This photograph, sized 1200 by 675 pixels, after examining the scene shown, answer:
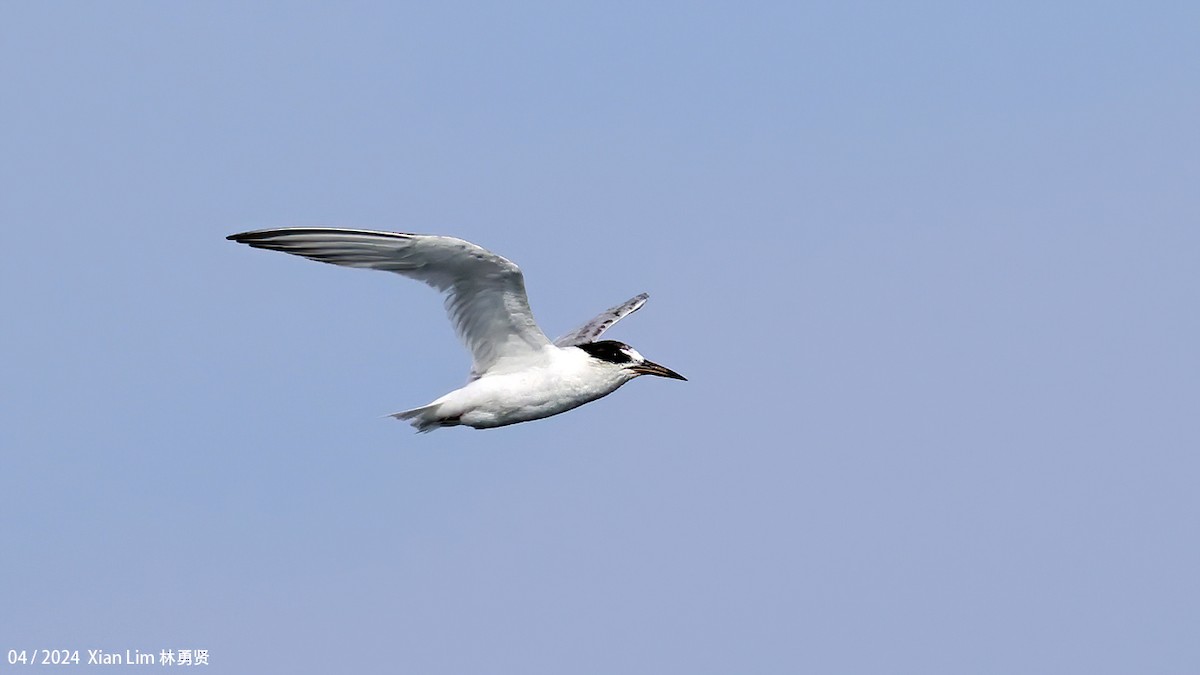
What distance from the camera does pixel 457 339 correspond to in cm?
1939

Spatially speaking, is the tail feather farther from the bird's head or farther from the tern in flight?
the bird's head

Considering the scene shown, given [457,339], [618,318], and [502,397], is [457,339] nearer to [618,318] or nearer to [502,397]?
[502,397]

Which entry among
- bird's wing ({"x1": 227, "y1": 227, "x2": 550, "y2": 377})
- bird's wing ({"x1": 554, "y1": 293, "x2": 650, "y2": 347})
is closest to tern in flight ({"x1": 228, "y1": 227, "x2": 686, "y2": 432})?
bird's wing ({"x1": 227, "y1": 227, "x2": 550, "y2": 377})

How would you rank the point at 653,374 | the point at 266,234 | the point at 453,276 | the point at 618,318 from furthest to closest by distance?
1. the point at 618,318
2. the point at 653,374
3. the point at 453,276
4. the point at 266,234

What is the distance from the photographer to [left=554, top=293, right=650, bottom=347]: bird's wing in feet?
76.4

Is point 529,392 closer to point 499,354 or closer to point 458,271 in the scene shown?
point 499,354

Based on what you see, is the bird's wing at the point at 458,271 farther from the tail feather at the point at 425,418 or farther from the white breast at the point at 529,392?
the tail feather at the point at 425,418

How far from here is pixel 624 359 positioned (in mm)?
19922

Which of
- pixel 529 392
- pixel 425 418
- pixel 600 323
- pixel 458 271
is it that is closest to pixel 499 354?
pixel 529 392

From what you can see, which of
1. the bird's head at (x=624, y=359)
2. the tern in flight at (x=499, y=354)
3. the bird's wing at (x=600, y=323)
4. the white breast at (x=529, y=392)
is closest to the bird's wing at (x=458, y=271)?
the tern in flight at (x=499, y=354)

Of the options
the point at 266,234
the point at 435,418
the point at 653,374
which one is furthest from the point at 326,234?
the point at 653,374

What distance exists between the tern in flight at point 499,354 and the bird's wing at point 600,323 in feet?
9.21

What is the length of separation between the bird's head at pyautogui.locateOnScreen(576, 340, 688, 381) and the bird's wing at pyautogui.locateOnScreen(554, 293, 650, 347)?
2562 mm

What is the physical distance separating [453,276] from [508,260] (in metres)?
0.76
